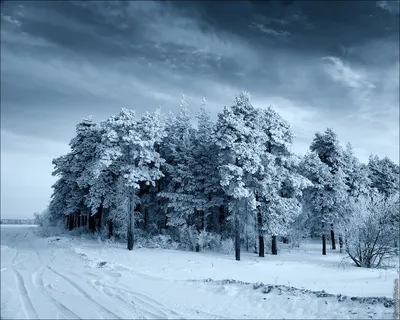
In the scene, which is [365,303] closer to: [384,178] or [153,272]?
[153,272]

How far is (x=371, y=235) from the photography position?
70.1ft

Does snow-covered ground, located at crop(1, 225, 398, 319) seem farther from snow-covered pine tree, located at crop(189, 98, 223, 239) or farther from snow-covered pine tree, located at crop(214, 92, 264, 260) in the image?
snow-covered pine tree, located at crop(189, 98, 223, 239)

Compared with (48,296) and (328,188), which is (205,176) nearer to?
(328,188)

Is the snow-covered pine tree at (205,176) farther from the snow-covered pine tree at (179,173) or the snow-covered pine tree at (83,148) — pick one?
the snow-covered pine tree at (83,148)

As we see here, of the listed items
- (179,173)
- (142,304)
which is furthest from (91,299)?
(179,173)

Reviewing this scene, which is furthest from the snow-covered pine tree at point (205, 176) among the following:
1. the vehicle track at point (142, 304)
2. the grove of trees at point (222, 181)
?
the vehicle track at point (142, 304)

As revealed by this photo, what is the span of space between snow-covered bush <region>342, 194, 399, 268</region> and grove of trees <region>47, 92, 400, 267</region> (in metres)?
0.08

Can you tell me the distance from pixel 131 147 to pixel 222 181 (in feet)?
29.9

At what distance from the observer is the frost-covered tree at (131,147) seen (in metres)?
25.7

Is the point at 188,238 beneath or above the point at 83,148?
beneath

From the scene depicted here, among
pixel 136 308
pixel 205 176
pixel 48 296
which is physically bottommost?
pixel 136 308

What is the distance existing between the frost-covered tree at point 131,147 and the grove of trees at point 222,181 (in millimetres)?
92

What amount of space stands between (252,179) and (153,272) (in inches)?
499

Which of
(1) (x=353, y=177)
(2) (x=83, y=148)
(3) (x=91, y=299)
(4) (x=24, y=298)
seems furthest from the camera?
(1) (x=353, y=177)
